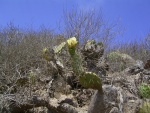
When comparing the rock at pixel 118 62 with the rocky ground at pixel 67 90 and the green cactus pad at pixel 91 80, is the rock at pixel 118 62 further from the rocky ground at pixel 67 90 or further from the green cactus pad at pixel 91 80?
the green cactus pad at pixel 91 80

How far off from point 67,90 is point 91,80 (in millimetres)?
1243

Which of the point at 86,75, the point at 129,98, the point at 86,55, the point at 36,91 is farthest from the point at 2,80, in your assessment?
the point at 129,98

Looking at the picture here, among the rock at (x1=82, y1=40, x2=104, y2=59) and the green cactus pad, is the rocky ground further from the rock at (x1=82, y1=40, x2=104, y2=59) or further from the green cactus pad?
the green cactus pad

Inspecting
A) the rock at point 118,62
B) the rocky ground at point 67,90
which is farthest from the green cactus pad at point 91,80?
the rock at point 118,62

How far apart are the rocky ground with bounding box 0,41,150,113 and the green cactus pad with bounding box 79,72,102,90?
0.14m

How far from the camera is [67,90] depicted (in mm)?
6539

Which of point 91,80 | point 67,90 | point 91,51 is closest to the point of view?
point 91,80

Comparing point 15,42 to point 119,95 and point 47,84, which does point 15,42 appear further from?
point 119,95

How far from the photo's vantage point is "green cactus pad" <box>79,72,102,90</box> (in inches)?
210

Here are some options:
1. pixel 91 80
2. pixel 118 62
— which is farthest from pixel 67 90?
pixel 118 62

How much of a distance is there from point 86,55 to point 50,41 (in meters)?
3.27

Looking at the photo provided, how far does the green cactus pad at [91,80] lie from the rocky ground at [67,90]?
0.14 m

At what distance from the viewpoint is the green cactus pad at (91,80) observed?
5327 mm

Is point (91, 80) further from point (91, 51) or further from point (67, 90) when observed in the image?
point (91, 51)
